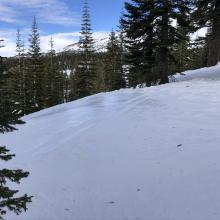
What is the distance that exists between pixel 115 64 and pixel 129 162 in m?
43.4

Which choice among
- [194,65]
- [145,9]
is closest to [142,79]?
[145,9]

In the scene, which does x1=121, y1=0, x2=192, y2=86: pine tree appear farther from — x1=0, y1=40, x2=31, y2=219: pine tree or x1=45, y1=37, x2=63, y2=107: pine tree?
x1=45, y1=37, x2=63, y2=107: pine tree

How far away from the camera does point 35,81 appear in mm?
47219

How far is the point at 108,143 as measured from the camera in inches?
438

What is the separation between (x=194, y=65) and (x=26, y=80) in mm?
27628

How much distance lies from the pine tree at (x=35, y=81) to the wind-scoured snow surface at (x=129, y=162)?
104 ft

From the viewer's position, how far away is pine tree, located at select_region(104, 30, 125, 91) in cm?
4909

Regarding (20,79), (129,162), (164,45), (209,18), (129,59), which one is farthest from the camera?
(20,79)

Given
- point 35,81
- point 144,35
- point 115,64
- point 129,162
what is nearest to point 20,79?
point 35,81

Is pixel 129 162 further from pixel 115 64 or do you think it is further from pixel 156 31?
pixel 115 64

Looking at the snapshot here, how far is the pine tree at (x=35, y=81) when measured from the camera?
46.3 meters

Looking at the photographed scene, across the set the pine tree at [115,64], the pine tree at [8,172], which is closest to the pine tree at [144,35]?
the pine tree at [8,172]

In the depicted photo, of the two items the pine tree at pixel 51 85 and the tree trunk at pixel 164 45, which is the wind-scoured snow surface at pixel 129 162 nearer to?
the tree trunk at pixel 164 45

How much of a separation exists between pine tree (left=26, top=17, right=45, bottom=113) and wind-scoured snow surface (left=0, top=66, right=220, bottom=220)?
31.6 metres
